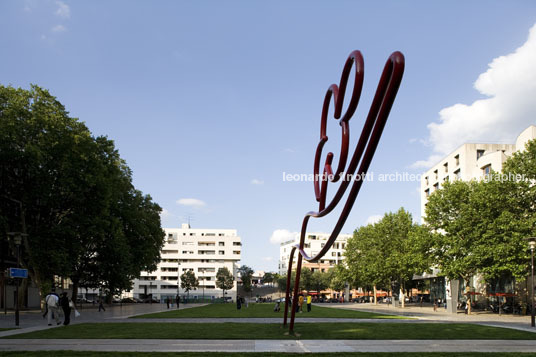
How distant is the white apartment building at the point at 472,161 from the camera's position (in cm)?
5636

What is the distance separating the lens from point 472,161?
6819 cm

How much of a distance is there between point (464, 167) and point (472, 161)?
132cm

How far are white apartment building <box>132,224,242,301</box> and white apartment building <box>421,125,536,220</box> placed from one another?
6757 centimetres

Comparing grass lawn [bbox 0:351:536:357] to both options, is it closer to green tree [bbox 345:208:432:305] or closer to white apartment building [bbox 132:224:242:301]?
green tree [bbox 345:208:432:305]

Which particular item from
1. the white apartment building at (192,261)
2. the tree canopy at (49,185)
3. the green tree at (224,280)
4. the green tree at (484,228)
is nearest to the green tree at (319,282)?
the white apartment building at (192,261)

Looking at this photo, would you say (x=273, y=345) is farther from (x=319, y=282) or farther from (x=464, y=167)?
(x=319, y=282)

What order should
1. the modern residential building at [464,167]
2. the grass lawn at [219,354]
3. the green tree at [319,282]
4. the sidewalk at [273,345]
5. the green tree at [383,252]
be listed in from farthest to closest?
the green tree at [319,282] → the green tree at [383,252] → the modern residential building at [464,167] → the sidewalk at [273,345] → the grass lawn at [219,354]

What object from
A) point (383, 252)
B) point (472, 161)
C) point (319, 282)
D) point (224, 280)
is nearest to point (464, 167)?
point (472, 161)

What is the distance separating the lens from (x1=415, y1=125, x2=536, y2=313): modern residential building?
52.8 m

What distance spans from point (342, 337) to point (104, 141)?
122 ft

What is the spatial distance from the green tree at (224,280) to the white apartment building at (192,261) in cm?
580

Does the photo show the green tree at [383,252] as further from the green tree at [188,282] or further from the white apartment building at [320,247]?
the white apartment building at [320,247]

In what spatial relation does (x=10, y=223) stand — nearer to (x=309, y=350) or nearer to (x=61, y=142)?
(x=61, y=142)

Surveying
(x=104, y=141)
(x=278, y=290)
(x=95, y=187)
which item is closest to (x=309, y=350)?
(x=95, y=187)
